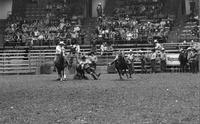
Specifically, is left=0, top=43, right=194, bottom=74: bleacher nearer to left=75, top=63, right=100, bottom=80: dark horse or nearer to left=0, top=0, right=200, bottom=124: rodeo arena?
left=0, top=0, right=200, bottom=124: rodeo arena

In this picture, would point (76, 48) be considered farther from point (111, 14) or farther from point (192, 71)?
point (111, 14)

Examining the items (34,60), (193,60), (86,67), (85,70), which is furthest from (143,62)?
(34,60)

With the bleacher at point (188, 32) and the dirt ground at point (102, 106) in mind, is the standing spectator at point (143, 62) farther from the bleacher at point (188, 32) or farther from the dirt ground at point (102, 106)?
the dirt ground at point (102, 106)

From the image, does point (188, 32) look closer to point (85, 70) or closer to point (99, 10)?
point (99, 10)

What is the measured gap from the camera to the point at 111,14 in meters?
42.1

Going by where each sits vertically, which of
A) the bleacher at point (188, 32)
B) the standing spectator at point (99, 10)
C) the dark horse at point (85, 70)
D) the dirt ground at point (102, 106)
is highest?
the standing spectator at point (99, 10)

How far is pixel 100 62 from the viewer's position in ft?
109

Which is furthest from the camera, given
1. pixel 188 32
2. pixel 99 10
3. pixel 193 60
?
pixel 99 10

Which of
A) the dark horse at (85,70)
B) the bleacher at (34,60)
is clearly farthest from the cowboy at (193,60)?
the dark horse at (85,70)

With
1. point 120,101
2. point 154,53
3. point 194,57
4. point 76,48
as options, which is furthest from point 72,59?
point 120,101

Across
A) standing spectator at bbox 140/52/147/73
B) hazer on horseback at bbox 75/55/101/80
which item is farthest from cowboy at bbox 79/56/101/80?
standing spectator at bbox 140/52/147/73

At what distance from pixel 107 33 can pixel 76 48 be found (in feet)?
25.1

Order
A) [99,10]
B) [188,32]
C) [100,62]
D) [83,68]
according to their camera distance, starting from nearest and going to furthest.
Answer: [83,68]
[100,62]
[188,32]
[99,10]

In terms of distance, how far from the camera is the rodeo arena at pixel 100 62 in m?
11.9
